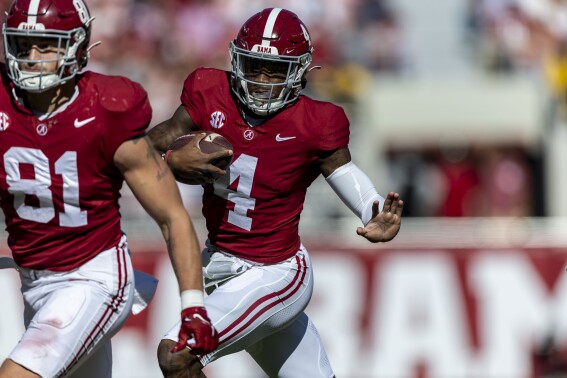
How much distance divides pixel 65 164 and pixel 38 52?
44 cm

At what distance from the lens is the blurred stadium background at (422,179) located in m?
8.24

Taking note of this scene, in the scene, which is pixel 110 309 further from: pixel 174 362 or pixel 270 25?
pixel 270 25

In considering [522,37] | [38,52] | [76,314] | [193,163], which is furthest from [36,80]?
[522,37]

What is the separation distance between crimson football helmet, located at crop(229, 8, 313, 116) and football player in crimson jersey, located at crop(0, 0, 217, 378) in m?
0.60

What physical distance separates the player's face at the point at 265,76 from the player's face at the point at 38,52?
2.82 feet

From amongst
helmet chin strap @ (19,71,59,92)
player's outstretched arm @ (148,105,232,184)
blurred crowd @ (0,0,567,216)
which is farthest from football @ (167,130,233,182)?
blurred crowd @ (0,0,567,216)

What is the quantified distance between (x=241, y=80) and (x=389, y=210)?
2.75 feet

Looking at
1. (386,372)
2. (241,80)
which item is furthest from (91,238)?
(386,372)

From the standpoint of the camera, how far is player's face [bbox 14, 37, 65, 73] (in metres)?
4.15

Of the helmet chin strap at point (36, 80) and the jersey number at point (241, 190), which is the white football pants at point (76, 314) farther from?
the helmet chin strap at point (36, 80)

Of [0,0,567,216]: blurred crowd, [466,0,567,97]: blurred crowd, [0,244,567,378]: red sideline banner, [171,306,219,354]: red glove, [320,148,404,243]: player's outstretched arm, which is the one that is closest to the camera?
[171,306,219,354]: red glove

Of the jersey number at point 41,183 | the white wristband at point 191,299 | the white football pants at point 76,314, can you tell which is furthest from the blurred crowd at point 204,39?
the white wristband at point 191,299

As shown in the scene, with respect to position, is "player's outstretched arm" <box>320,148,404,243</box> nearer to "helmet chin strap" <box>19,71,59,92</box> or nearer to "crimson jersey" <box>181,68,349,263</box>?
"crimson jersey" <box>181,68,349,263</box>

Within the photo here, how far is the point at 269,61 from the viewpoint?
185 inches
